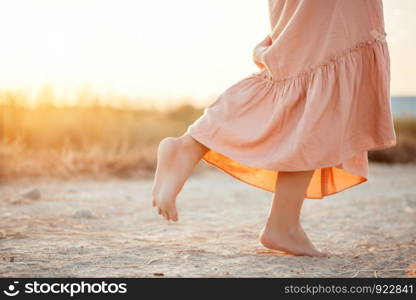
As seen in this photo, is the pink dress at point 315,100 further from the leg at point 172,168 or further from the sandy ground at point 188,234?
the sandy ground at point 188,234

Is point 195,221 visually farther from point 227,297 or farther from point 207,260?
point 227,297

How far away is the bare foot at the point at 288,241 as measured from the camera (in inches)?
86.1

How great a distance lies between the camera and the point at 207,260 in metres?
2.06

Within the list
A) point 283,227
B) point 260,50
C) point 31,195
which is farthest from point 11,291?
point 31,195

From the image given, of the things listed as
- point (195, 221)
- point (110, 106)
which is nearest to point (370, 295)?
point (195, 221)

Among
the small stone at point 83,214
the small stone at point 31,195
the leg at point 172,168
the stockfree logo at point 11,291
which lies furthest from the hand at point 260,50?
the small stone at point 31,195

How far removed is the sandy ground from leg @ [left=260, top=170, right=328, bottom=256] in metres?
Answer: 0.06

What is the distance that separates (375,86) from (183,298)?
1.13m

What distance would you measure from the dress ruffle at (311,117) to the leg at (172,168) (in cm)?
7

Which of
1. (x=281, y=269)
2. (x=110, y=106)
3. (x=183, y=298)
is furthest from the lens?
(x=110, y=106)

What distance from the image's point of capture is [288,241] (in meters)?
2.19

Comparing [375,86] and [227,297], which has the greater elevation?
[375,86]

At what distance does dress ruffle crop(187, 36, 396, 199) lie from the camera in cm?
202

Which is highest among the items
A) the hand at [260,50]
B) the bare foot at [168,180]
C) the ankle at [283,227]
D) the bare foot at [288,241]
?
the hand at [260,50]
